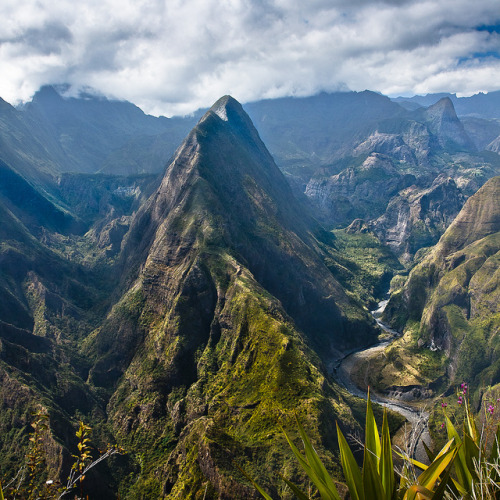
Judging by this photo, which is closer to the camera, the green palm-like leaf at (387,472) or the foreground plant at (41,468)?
the green palm-like leaf at (387,472)

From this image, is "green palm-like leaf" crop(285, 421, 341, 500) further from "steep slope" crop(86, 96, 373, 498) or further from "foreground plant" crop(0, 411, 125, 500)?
"steep slope" crop(86, 96, 373, 498)

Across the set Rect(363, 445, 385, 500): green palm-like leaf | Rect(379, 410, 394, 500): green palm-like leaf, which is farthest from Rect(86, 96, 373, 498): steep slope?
Rect(363, 445, 385, 500): green palm-like leaf

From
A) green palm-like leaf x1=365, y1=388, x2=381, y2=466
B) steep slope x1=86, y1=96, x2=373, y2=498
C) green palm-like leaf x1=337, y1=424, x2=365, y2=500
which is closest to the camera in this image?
green palm-like leaf x1=337, y1=424, x2=365, y2=500

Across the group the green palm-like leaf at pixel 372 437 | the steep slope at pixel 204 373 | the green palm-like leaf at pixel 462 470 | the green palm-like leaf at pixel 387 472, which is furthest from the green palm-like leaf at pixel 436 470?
the steep slope at pixel 204 373

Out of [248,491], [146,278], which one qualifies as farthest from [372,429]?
[146,278]

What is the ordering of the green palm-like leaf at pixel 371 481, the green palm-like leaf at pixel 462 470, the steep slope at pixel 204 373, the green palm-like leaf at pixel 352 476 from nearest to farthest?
the green palm-like leaf at pixel 371 481
the green palm-like leaf at pixel 352 476
the green palm-like leaf at pixel 462 470
the steep slope at pixel 204 373

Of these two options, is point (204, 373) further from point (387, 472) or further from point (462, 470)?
point (387, 472)

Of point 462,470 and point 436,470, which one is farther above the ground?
point 436,470

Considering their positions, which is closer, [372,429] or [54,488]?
[372,429]

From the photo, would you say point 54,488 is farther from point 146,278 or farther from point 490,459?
point 146,278

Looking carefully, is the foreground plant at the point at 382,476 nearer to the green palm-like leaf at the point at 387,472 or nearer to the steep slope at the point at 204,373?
the green palm-like leaf at the point at 387,472

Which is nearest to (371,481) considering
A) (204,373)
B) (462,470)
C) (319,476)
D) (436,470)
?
(319,476)
